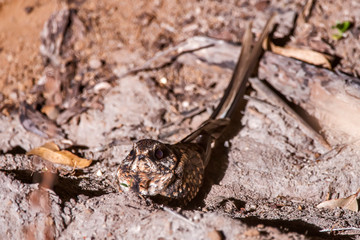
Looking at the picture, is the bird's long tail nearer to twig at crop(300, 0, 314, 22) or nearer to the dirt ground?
the dirt ground

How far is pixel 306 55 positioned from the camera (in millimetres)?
3150

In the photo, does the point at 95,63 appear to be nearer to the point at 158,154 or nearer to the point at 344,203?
the point at 158,154

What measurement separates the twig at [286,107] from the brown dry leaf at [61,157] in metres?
1.46

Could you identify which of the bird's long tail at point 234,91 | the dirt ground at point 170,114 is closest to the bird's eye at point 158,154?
the dirt ground at point 170,114

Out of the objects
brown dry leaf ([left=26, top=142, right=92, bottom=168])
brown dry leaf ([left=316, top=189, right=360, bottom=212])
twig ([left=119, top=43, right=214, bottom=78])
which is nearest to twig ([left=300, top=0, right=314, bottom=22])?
twig ([left=119, top=43, right=214, bottom=78])

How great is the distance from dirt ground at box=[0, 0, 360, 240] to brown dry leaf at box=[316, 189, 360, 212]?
3cm

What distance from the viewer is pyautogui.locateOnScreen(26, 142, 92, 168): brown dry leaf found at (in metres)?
2.58

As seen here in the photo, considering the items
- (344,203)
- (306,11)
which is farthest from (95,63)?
(344,203)

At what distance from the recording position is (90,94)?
130 inches

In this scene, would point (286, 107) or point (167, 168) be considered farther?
point (286, 107)

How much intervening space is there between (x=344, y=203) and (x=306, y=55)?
4.62 ft

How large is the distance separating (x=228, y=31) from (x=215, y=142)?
4.38 ft

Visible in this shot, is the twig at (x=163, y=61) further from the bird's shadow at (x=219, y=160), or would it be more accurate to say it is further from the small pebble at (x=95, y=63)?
the bird's shadow at (x=219, y=160)

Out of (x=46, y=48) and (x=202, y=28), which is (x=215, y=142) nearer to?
(x=202, y=28)
